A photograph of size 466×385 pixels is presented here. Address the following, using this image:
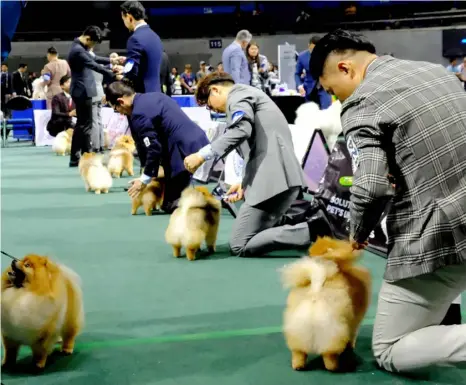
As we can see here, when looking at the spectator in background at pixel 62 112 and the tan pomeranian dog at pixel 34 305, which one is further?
the spectator in background at pixel 62 112

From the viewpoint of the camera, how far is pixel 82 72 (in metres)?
8.63

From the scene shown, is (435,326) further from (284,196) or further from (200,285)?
(284,196)

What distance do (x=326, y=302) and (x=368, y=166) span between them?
0.49 m

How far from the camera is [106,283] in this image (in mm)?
3740

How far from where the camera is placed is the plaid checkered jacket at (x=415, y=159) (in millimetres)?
2105

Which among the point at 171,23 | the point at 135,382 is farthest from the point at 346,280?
the point at 171,23

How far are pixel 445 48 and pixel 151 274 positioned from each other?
18444mm

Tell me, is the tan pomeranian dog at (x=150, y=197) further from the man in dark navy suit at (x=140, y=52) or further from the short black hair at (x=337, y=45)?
the short black hair at (x=337, y=45)

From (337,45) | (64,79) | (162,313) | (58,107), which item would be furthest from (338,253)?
(64,79)

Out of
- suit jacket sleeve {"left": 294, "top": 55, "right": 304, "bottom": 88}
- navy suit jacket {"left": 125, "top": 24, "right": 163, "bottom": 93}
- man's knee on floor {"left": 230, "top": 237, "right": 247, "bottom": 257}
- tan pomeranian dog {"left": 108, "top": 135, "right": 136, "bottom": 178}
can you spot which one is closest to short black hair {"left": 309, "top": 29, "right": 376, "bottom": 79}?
man's knee on floor {"left": 230, "top": 237, "right": 247, "bottom": 257}

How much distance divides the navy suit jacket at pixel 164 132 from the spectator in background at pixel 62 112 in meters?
6.00

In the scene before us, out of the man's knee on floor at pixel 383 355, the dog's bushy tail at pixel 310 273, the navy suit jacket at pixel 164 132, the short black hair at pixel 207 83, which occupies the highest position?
the short black hair at pixel 207 83

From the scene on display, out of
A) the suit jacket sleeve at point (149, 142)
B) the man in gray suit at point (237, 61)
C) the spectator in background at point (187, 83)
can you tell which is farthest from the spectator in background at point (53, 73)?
the suit jacket sleeve at point (149, 142)

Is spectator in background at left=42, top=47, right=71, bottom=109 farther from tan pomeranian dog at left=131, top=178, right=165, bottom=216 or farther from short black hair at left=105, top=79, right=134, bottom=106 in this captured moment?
short black hair at left=105, top=79, right=134, bottom=106
